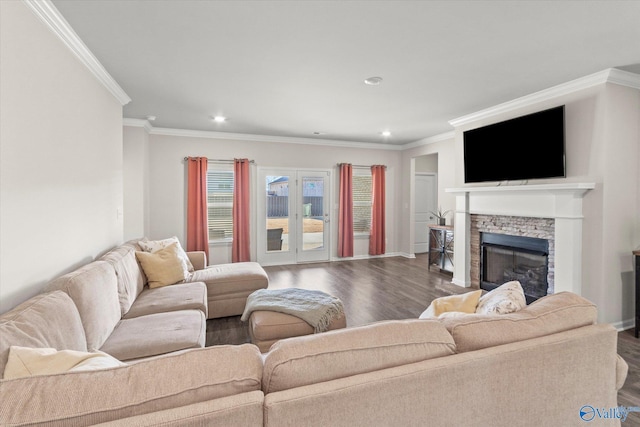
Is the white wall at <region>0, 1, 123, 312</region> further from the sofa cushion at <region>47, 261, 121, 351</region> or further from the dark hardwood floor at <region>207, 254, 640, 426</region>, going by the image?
the dark hardwood floor at <region>207, 254, 640, 426</region>

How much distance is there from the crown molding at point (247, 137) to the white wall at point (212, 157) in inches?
2.1

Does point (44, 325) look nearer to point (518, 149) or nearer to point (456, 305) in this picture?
point (456, 305)

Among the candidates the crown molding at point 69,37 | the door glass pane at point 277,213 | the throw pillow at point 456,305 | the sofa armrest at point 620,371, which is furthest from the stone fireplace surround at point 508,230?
the crown molding at point 69,37

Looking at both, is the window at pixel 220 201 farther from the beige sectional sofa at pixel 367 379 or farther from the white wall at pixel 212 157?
the beige sectional sofa at pixel 367 379

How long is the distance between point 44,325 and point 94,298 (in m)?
0.50

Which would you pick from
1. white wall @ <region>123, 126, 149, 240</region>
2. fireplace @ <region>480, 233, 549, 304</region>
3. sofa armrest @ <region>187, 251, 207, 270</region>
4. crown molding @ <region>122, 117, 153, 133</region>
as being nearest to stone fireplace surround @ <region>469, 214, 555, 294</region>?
fireplace @ <region>480, 233, 549, 304</region>

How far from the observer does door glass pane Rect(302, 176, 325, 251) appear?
6.46 m

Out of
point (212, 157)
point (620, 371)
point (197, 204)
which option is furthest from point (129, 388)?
point (212, 157)

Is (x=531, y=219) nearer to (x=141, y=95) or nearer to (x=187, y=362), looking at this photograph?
(x=187, y=362)

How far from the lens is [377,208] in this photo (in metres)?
6.94

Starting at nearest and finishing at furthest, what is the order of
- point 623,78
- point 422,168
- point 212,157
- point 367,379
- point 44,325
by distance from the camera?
point 367,379 → point 44,325 → point 623,78 → point 212,157 → point 422,168

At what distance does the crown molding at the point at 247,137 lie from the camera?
504 centimetres

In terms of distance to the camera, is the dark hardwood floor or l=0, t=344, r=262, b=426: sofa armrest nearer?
l=0, t=344, r=262, b=426: sofa armrest

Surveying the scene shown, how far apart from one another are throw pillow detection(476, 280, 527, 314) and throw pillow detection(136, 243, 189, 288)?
9.51 feet
